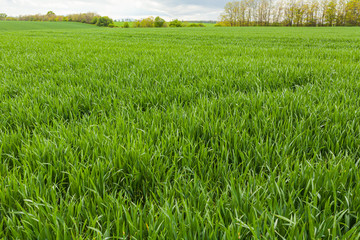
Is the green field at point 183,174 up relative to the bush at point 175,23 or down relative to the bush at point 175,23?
down

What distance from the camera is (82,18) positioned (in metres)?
86.6

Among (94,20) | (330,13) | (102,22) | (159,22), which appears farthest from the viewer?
(94,20)

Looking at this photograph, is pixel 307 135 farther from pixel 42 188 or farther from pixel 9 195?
pixel 9 195

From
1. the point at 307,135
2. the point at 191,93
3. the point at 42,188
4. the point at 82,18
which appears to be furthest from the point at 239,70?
the point at 82,18

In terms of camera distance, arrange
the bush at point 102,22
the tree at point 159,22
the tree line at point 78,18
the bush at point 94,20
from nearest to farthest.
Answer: the tree at point 159,22 < the bush at point 102,22 < the tree line at point 78,18 < the bush at point 94,20

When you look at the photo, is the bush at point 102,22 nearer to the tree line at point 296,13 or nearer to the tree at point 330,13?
the tree line at point 296,13

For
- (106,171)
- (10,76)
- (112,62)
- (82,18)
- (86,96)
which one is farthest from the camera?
(82,18)

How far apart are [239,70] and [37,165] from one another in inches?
138

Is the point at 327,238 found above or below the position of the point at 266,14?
below

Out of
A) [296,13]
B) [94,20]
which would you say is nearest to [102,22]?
[94,20]

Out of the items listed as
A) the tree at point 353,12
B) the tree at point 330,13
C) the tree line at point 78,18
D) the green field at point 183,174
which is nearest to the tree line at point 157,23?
the tree line at point 78,18

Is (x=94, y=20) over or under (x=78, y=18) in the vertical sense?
under

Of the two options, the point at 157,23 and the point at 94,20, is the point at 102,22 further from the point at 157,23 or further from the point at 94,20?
the point at 157,23

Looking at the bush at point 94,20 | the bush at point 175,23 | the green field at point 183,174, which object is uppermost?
the bush at point 94,20
